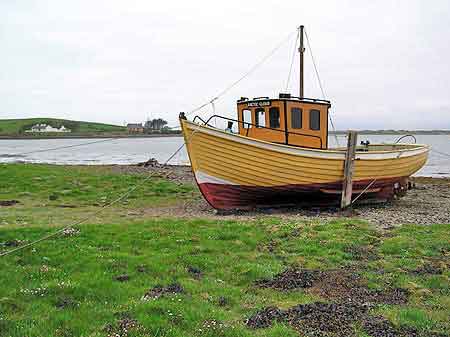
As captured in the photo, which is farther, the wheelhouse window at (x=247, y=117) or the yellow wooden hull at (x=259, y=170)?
the wheelhouse window at (x=247, y=117)

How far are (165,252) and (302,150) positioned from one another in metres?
7.88

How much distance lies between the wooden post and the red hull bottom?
231 mm

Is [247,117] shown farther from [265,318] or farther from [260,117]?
[265,318]

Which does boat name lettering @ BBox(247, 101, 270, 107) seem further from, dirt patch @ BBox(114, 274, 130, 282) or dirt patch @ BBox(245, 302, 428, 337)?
dirt patch @ BBox(245, 302, 428, 337)

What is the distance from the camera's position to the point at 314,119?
60.6 feet

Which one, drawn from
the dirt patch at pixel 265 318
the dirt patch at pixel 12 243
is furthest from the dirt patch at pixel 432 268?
the dirt patch at pixel 12 243

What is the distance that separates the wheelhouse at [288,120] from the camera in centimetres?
1792

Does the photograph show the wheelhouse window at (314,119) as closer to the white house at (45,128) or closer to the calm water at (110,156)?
the calm water at (110,156)

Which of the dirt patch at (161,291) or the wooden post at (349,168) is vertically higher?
the wooden post at (349,168)

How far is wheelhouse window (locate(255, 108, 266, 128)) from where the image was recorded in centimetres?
1841

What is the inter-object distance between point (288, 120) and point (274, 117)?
0.58 m

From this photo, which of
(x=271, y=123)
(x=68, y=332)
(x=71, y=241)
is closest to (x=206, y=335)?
(x=68, y=332)

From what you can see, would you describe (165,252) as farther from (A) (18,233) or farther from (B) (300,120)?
(B) (300,120)

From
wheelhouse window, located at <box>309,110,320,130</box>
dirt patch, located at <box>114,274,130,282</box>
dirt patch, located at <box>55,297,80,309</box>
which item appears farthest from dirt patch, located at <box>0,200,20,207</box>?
dirt patch, located at <box>55,297,80,309</box>
